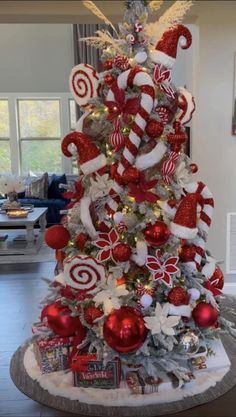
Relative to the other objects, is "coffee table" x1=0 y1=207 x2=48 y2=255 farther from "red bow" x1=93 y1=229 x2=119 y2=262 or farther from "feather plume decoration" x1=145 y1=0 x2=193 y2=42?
"feather plume decoration" x1=145 y1=0 x2=193 y2=42

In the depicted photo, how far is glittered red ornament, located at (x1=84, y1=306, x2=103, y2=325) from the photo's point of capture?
91.4 inches

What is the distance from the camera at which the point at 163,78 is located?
229cm

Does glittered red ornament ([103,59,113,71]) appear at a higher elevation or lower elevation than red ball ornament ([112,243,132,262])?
higher

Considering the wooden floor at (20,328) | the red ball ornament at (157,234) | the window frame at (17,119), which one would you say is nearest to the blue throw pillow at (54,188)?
the window frame at (17,119)

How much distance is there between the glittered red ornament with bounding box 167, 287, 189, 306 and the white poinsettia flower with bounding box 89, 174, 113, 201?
2.20ft

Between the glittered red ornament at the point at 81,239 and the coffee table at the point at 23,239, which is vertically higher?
the glittered red ornament at the point at 81,239

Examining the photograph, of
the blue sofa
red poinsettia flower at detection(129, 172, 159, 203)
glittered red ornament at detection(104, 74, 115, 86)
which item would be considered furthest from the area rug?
glittered red ornament at detection(104, 74, 115, 86)

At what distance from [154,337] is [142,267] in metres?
0.39

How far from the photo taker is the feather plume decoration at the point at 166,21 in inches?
87.7

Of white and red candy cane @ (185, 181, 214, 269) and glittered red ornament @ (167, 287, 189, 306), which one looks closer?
glittered red ornament @ (167, 287, 189, 306)

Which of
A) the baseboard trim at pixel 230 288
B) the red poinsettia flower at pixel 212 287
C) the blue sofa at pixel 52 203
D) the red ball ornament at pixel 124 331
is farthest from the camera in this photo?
the blue sofa at pixel 52 203

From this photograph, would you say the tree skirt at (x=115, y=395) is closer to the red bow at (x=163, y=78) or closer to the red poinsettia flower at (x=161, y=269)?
the red poinsettia flower at (x=161, y=269)

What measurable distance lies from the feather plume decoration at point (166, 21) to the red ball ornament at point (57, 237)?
120cm

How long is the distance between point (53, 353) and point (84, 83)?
1.60m
